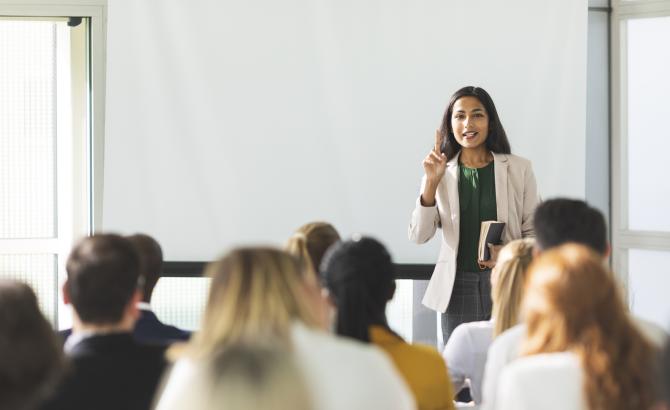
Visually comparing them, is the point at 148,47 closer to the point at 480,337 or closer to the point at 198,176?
the point at 198,176

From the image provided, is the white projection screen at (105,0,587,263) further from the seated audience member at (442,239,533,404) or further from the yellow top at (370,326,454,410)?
the yellow top at (370,326,454,410)

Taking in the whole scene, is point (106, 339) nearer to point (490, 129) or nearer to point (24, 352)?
point (24, 352)

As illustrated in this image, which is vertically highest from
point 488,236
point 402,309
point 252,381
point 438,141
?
point 438,141

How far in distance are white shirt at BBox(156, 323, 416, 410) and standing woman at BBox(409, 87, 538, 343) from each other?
7.24 ft

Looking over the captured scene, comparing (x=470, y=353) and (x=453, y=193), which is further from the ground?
(x=453, y=193)

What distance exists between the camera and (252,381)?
1.29 meters

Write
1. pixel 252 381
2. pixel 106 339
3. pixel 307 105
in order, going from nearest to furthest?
pixel 252 381, pixel 106 339, pixel 307 105

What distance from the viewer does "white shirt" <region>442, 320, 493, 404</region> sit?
274 centimetres

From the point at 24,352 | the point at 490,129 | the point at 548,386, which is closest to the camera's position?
the point at 24,352

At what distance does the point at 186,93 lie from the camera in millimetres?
4863

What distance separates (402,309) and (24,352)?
12.3 feet

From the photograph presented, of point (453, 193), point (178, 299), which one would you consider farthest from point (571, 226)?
point (178, 299)

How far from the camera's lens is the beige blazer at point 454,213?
385cm

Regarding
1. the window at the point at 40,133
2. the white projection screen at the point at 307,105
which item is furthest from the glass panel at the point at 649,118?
the window at the point at 40,133
